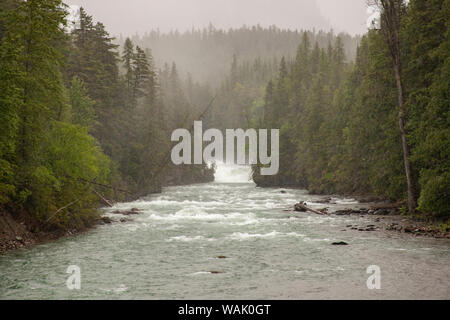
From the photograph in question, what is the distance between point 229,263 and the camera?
1847 centimetres

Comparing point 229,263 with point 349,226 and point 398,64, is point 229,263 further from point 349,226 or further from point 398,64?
point 398,64

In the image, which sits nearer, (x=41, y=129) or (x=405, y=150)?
(x=41, y=129)

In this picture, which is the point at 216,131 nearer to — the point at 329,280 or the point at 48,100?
the point at 48,100

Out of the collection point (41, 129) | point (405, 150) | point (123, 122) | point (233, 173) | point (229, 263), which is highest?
point (123, 122)

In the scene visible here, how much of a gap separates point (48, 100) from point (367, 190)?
40.2 metres

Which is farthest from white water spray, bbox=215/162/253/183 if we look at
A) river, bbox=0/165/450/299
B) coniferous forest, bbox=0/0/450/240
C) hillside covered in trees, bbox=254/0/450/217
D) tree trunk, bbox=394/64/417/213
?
river, bbox=0/165/450/299

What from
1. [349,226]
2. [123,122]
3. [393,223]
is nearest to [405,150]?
[393,223]

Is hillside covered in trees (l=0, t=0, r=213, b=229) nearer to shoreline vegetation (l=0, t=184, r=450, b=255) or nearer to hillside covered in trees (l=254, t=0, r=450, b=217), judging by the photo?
shoreline vegetation (l=0, t=184, r=450, b=255)

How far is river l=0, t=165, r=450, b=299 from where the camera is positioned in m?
14.2

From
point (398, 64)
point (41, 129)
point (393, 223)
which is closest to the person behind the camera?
point (41, 129)

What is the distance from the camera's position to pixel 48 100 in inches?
976

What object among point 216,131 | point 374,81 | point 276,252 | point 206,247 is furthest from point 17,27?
point 216,131

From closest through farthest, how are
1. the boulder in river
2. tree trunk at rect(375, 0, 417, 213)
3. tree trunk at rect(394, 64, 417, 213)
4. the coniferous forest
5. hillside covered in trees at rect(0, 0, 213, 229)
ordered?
hillside covered in trees at rect(0, 0, 213, 229) < the boulder in river < the coniferous forest < tree trunk at rect(394, 64, 417, 213) < tree trunk at rect(375, 0, 417, 213)

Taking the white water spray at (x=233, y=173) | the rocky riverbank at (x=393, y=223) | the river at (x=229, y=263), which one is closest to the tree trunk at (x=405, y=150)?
the rocky riverbank at (x=393, y=223)
